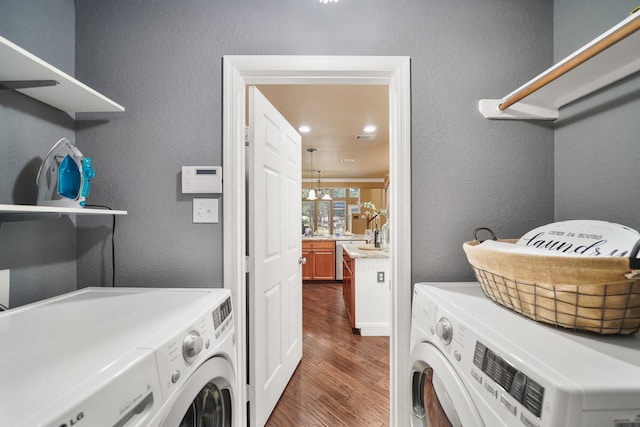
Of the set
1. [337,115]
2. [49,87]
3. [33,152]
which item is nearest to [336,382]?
[33,152]

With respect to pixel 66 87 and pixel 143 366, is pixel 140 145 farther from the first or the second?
pixel 143 366

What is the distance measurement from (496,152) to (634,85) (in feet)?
1.56

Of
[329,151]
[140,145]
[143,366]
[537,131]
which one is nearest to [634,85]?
[537,131]

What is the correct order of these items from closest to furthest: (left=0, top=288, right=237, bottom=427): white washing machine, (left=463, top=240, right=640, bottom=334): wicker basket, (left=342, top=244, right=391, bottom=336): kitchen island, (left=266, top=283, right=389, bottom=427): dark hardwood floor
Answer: (left=0, top=288, right=237, bottom=427): white washing machine → (left=463, top=240, right=640, bottom=334): wicker basket → (left=266, top=283, right=389, bottom=427): dark hardwood floor → (left=342, top=244, right=391, bottom=336): kitchen island

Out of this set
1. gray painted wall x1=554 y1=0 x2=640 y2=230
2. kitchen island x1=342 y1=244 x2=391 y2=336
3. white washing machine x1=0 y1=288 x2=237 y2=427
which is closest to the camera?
white washing machine x1=0 y1=288 x2=237 y2=427

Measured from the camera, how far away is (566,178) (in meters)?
1.28

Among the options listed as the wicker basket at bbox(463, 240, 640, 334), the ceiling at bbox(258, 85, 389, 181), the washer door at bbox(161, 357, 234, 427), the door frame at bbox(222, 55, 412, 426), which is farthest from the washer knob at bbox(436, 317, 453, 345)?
the ceiling at bbox(258, 85, 389, 181)

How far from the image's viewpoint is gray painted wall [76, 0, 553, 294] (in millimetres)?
1329

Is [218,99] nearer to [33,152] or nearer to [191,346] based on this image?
[33,152]

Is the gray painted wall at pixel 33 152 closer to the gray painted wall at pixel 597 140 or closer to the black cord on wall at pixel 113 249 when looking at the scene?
the black cord on wall at pixel 113 249

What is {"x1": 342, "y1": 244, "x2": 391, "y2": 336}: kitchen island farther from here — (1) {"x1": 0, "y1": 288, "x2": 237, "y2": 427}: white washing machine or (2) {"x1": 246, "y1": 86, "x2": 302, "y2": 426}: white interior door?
(1) {"x1": 0, "y1": 288, "x2": 237, "y2": 427}: white washing machine

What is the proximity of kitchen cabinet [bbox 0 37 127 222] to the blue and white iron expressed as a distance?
0.20 feet

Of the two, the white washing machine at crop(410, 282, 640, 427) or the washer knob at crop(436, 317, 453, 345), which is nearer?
the white washing machine at crop(410, 282, 640, 427)

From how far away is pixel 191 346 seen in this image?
758 mm
